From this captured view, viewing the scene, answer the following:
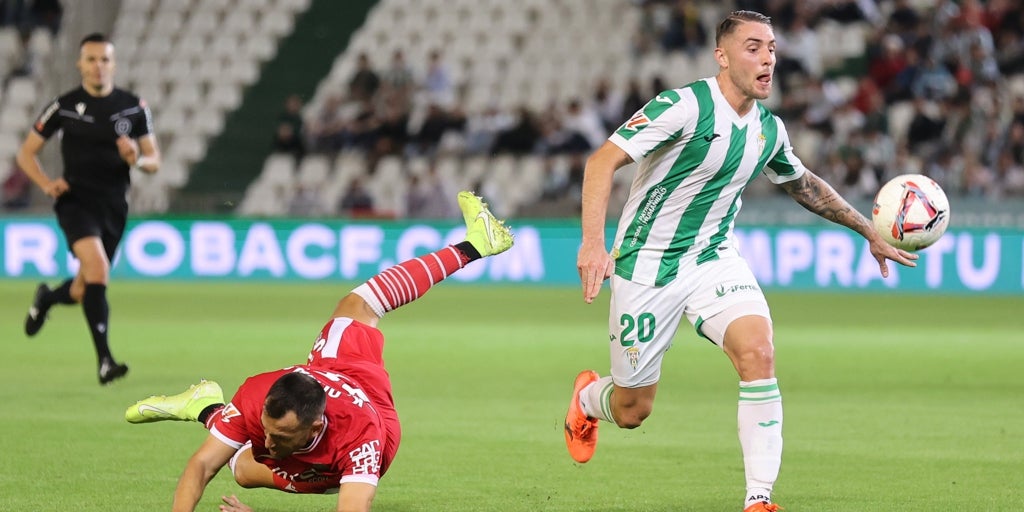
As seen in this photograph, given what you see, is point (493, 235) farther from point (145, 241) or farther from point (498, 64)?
point (498, 64)

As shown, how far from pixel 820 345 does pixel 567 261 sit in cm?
721

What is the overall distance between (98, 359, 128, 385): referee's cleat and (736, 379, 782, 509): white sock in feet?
16.5

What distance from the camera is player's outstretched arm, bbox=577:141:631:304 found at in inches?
221

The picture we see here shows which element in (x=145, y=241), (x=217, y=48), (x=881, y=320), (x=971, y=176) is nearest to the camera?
(x=881, y=320)

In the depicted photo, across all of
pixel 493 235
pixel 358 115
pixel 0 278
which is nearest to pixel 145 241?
pixel 0 278

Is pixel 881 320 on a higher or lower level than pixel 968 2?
lower

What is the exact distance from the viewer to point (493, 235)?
24.3 ft

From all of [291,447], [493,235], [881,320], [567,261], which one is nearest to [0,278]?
[567,261]

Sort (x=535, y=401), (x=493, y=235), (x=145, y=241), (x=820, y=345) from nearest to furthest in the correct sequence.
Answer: (x=493, y=235), (x=535, y=401), (x=820, y=345), (x=145, y=241)

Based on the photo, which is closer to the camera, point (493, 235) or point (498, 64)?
point (493, 235)

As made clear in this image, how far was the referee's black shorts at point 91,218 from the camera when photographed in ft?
33.6

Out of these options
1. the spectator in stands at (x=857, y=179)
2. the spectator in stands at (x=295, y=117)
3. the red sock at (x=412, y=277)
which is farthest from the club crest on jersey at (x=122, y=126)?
the spectator in stands at (x=295, y=117)

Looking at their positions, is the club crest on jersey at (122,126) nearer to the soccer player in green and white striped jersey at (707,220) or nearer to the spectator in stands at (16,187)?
the soccer player in green and white striped jersey at (707,220)

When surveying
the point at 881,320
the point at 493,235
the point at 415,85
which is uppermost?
the point at 415,85
